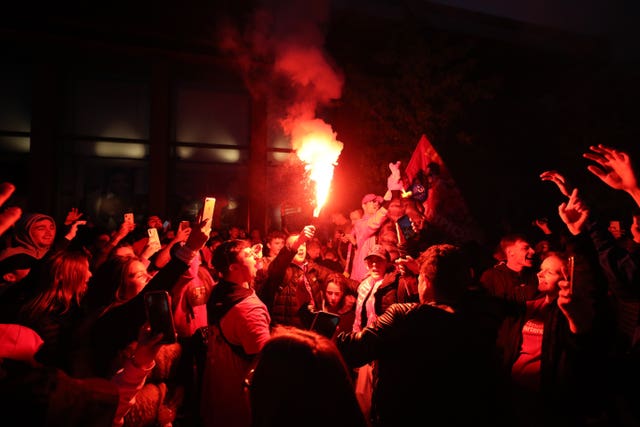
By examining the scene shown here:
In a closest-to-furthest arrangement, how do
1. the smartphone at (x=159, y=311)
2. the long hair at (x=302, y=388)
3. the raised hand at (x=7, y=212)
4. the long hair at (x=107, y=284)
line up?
the long hair at (x=302, y=388), the smartphone at (x=159, y=311), the raised hand at (x=7, y=212), the long hair at (x=107, y=284)

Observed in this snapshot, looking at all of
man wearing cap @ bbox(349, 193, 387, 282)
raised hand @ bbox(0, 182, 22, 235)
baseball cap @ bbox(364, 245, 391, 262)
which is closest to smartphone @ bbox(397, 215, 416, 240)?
baseball cap @ bbox(364, 245, 391, 262)

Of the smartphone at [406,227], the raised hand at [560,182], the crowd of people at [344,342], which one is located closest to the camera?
the crowd of people at [344,342]

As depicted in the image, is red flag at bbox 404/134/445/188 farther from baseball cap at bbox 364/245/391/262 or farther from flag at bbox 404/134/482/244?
baseball cap at bbox 364/245/391/262

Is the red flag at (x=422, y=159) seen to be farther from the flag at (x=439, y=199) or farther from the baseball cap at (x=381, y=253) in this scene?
the baseball cap at (x=381, y=253)

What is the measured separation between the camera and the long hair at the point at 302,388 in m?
1.69

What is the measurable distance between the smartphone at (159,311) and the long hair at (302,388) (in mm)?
1115

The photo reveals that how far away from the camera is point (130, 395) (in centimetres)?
305

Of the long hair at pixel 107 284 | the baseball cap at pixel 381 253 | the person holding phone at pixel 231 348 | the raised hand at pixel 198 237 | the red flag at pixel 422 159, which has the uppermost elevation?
the red flag at pixel 422 159

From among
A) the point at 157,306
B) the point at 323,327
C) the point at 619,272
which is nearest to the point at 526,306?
the point at 619,272

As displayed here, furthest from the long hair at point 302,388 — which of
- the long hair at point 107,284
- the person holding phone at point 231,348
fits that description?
the long hair at point 107,284

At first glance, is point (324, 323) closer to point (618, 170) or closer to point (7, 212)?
point (618, 170)

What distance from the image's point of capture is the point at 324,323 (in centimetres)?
288

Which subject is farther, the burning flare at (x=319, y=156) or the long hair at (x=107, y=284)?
the burning flare at (x=319, y=156)

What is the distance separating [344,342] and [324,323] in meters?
0.17
